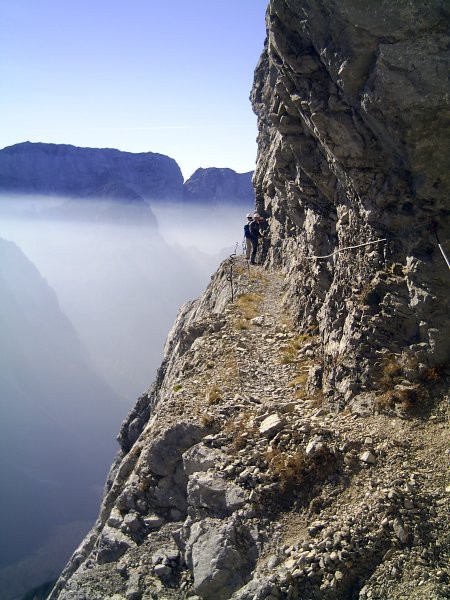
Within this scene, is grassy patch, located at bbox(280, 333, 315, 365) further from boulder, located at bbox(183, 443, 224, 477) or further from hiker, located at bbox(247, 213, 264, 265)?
hiker, located at bbox(247, 213, 264, 265)

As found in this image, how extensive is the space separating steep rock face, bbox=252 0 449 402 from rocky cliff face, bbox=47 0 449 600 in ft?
0.16

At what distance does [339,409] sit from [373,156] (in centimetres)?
801

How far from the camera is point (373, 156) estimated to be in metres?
14.4

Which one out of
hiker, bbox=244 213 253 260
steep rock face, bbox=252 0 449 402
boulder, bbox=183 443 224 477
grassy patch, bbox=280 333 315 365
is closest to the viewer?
steep rock face, bbox=252 0 449 402

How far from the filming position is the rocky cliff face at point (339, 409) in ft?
34.8

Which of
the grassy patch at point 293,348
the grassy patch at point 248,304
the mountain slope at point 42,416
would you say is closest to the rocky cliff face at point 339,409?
the grassy patch at point 293,348

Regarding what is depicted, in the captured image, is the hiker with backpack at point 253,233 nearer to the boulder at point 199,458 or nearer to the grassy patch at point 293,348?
the grassy patch at point 293,348

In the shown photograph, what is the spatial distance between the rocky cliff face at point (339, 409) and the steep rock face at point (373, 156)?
5 centimetres

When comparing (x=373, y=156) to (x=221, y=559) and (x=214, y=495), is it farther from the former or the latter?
(x=221, y=559)

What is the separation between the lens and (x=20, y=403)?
445 feet

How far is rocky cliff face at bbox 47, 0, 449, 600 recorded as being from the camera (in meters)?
10.6

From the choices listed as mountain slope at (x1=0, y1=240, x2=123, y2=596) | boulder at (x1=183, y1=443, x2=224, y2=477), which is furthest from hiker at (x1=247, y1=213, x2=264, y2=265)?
mountain slope at (x1=0, y1=240, x2=123, y2=596)

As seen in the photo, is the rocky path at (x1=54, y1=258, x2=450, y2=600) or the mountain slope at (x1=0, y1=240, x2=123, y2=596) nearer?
the rocky path at (x1=54, y1=258, x2=450, y2=600)

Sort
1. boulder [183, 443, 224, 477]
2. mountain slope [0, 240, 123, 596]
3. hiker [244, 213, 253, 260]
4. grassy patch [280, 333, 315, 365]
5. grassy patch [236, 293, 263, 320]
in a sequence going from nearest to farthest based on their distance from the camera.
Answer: boulder [183, 443, 224, 477]
grassy patch [280, 333, 315, 365]
grassy patch [236, 293, 263, 320]
hiker [244, 213, 253, 260]
mountain slope [0, 240, 123, 596]
